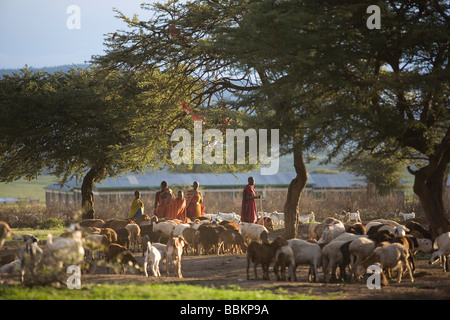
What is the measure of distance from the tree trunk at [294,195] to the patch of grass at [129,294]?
912 centimetres

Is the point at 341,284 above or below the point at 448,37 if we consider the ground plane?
below

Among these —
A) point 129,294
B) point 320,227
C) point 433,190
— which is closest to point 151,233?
point 320,227

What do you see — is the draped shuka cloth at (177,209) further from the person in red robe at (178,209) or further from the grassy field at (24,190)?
the grassy field at (24,190)

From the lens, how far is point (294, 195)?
771 inches

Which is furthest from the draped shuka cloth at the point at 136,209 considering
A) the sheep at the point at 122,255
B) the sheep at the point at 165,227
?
the sheep at the point at 122,255

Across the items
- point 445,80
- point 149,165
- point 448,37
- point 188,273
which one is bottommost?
point 188,273

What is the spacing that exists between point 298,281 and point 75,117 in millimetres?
14486

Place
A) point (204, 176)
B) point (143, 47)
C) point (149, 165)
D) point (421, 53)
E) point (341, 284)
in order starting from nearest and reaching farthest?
point (341, 284) → point (421, 53) → point (143, 47) → point (149, 165) → point (204, 176)

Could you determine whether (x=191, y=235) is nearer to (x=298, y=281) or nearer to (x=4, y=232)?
(x=298, y=281)

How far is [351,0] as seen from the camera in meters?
14.8

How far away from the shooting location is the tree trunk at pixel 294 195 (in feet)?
63.4

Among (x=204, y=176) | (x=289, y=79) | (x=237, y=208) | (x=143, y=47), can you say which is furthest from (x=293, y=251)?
(x=204, y=176)
